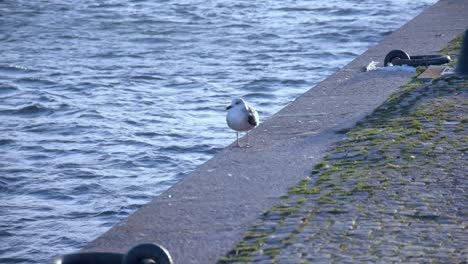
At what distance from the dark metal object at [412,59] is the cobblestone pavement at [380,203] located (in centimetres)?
206

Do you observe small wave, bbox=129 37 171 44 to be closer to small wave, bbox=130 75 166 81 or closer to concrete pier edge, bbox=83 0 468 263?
small wave, bbox=130 75 166 81

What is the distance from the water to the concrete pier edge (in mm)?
1853

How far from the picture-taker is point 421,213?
231 inches

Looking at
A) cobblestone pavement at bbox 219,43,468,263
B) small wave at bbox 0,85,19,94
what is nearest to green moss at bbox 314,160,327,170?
cobblestone pavement at bbox 219,43,468,263

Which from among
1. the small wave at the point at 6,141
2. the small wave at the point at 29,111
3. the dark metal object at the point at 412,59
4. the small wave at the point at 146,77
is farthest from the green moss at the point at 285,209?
the small wave at the point at 146,77

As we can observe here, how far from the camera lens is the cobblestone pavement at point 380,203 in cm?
529

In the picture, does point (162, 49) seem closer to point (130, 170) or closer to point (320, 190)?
point (130, 170)

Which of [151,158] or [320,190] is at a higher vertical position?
[320,190]

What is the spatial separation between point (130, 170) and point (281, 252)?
229 inches

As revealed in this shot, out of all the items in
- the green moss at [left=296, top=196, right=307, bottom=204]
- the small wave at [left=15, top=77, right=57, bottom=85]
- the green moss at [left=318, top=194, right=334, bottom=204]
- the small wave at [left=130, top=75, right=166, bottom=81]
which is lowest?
the small wave at [left=130, top=75, right=166, bottom=81]

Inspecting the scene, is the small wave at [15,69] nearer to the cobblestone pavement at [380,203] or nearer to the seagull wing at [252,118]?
the seagull wing at [252,118]

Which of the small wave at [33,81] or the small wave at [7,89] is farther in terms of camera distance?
the small wave at [33,81]

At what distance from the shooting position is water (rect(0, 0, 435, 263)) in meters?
10.0

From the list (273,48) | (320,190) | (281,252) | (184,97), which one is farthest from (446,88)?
(273,48)
